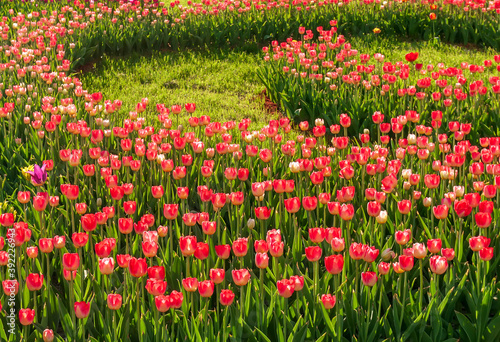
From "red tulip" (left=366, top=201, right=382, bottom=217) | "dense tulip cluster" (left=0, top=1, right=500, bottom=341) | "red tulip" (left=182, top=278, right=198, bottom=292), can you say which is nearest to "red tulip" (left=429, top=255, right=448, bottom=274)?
"dense tulip cluster" (left=0, top=1, right=500, bottom=341)

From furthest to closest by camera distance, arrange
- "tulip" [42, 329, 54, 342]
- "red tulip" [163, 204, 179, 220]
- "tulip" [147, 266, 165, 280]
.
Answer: "red tulip" [163, 204, 179, 220] → "tulip" [147, 266, 165, 280] → "tulip" [42, 329, 54, 342]

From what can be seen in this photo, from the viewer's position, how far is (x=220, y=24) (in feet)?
30.8

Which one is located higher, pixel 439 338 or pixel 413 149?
pixel 413 149

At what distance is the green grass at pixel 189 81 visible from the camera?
22.4ft

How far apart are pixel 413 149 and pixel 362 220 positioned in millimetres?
795

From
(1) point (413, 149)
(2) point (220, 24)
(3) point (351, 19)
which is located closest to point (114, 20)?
(2) point (220, 24)

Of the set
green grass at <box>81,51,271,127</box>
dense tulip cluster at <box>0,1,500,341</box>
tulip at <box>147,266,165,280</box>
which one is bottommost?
green grass at <box>81,51,271,127</box>

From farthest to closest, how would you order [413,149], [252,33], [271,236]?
[252,33]
[413,149]
[271,236]

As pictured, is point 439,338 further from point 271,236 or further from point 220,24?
point 220,24

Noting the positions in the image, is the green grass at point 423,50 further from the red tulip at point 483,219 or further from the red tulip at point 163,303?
the red tulip at point 163,303

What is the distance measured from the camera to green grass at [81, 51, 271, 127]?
681 cm

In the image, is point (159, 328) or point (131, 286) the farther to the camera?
point (131, 286)

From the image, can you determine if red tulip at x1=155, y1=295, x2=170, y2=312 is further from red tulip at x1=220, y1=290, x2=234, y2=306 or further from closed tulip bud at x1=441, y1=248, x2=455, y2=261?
closed tulip bud at x1=441, y1=248, x2=455, y2=261

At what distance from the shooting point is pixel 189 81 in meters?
7.79
